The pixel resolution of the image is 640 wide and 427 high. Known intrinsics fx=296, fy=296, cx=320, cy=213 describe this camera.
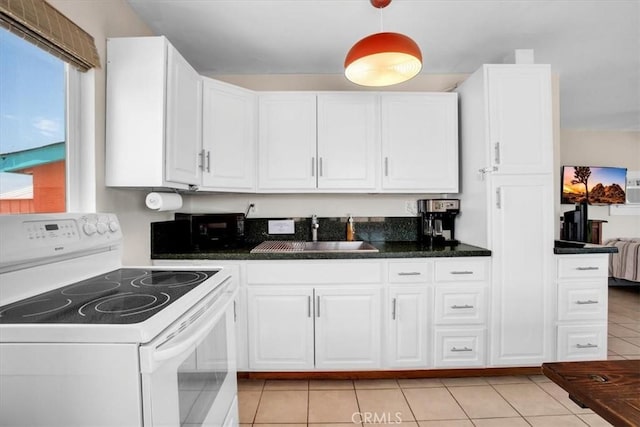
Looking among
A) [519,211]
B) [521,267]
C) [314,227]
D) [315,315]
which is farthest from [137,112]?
[521,267]

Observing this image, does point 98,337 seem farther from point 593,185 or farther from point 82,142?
point 593,185

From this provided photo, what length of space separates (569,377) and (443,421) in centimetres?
127

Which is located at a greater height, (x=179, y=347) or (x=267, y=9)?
(x=267, y=9)

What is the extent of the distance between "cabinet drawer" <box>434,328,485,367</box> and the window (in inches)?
94.0

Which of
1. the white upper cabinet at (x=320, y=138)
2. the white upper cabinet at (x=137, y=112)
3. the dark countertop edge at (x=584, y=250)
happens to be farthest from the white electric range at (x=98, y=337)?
the dark countertop edge at (x=584, y=250)

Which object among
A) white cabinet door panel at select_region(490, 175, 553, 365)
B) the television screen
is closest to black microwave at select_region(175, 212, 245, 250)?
white cabinet door panel at select_region(490, 175, 553, 365)

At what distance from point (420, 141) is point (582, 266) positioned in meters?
1.43

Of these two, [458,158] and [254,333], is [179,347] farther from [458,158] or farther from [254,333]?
[458,158]

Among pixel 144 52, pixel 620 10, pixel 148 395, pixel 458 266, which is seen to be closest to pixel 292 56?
pixel 144 52

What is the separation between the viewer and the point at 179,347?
0.83 meters

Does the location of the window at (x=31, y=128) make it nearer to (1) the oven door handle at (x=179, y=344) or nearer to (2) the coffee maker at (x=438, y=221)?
(1) the oven door handle at (x=179, y=344)

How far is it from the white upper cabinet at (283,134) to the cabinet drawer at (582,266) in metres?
1.87

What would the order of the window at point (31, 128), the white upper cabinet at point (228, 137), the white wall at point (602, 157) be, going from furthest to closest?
the white wall at point (602, 157)
the white upper cabinet at point (228, 137)
the window at point (31, 128)

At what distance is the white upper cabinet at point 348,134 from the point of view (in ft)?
7.81
